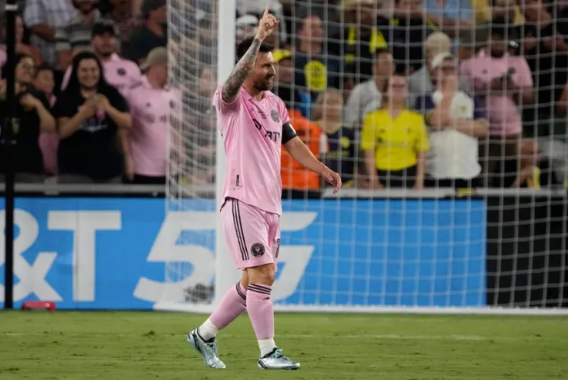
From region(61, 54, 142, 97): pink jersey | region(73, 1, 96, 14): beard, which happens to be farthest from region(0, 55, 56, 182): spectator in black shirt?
region(73, 1, 96, 14): beard

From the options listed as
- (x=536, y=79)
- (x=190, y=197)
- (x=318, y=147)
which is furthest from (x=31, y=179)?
(x=536, y=79)

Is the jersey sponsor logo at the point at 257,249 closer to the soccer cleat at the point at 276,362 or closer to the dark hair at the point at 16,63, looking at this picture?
the soccer cleat at the point at 276,362

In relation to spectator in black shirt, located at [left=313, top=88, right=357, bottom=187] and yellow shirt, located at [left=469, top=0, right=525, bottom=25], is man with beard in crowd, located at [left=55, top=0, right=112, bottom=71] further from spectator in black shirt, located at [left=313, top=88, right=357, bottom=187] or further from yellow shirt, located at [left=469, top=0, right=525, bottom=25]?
yellow shirt, located at [left=469, top=0, right=525, bottom=25]

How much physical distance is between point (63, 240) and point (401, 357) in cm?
542

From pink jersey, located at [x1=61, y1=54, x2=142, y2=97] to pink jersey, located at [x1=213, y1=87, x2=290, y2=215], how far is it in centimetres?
606

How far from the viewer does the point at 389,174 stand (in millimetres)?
13398

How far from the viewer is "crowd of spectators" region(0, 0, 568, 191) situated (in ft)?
43.0

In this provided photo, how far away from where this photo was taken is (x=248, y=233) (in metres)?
7.36

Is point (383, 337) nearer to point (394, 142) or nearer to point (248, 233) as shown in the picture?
point (248, 233)

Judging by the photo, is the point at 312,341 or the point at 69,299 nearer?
the point at 312,341

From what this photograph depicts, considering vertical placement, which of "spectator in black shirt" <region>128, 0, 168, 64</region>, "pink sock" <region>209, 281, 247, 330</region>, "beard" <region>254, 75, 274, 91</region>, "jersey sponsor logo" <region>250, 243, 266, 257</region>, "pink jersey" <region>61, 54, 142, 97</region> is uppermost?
"spectator in black shirt" <region>128, 0, 168, 64</region>

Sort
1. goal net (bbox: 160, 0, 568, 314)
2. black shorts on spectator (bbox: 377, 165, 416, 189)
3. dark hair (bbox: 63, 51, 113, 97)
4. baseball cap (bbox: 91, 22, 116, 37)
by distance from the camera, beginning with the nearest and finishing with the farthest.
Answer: goal net (bbox: 160, 0, 568, 314) < dark hair (bbox: 63, 51, 113, 97) < black shorts on spectator (bbox: 377, 165, 416, 189) < baseball cap (bbox: 91, 22, 116, 37)

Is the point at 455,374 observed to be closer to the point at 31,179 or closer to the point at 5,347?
the point at 5,347

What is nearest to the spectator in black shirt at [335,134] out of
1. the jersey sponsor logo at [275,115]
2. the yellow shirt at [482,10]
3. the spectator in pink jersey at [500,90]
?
the spectator in pink jersey at [500,90]
